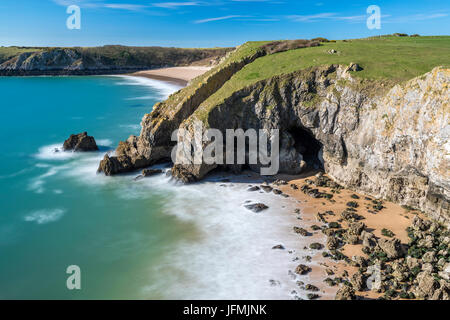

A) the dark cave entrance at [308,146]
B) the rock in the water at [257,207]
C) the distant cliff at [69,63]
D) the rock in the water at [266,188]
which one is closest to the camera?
the rock in the water at [257,207]

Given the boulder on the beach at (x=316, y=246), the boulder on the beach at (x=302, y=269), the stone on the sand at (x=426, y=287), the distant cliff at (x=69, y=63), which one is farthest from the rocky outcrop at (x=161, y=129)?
the distant cliff at (x=69, y=63)

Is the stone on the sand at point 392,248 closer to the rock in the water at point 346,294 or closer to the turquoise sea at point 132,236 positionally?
the rock in the water at point 346,294

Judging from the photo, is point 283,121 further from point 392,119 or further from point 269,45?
point 269,45

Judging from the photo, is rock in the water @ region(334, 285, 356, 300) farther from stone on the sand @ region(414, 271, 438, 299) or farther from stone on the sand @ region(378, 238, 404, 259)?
stone on the sand @ region(378, 238, 404, 259)

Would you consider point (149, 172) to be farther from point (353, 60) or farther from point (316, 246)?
point (353, 60)
